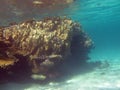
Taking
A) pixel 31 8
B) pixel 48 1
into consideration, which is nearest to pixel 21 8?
pixel 31 8

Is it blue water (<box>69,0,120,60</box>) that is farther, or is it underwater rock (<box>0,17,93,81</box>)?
blue water (<box>69,0,120,60</box>)

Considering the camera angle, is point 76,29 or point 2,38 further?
point 76,29

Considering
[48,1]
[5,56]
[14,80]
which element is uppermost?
[48,1]

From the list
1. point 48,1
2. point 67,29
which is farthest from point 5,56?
point 48,1

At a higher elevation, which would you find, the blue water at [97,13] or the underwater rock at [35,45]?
the blue water at [97,13]

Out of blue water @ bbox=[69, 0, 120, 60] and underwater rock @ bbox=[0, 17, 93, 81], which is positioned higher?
blue water @ bbox=[69, 0, 120, 60]

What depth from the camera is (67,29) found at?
665 inches

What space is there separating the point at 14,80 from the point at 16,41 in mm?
2534

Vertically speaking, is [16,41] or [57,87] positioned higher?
[16,41]

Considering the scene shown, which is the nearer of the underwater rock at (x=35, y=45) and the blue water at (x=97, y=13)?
the underwater rock at (x=35, y=45)

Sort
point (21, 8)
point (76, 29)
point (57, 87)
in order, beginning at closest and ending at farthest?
point (57, 87)
point (76, 29)
point (21, 8)

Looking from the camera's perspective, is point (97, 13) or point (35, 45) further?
point (97, 13)

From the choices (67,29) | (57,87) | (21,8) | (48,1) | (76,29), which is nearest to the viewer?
(57,87)

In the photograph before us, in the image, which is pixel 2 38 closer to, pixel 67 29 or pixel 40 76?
pixel 40 76
